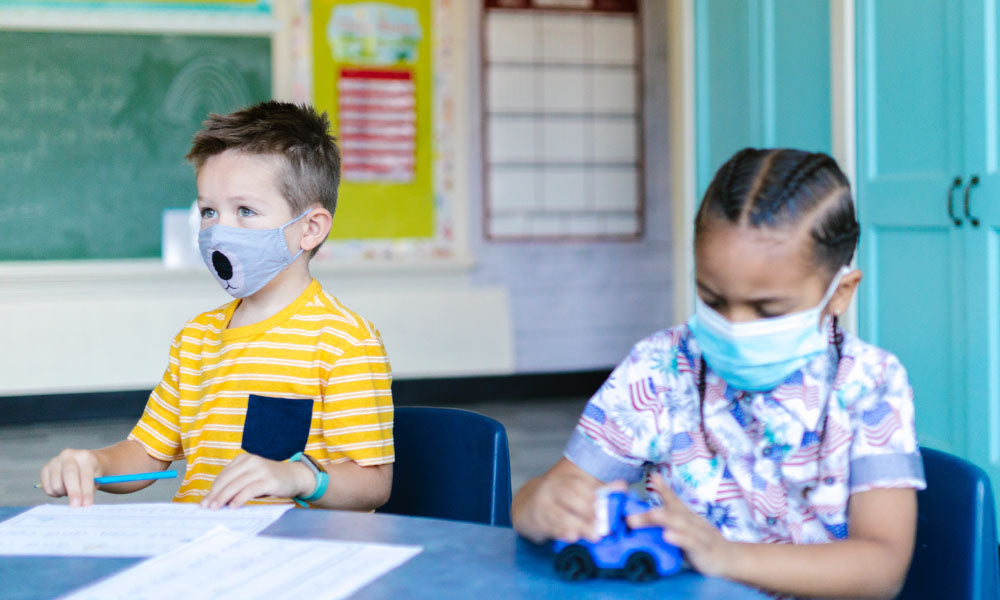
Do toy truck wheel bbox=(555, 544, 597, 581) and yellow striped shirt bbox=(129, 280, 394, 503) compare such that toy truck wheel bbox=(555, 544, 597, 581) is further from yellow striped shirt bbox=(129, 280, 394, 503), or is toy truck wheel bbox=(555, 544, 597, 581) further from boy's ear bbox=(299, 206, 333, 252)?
boy's ear bbox=(299, 206, 333, 252)

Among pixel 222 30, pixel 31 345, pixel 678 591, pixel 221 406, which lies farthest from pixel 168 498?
pixel 678 591

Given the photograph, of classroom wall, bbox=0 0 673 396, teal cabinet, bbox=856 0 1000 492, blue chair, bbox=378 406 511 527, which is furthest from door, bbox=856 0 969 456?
classroom wall, bbox=0 0 673 396

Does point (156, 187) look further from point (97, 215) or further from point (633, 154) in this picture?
point (633, 154)

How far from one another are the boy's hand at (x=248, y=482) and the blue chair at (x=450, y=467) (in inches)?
9.1

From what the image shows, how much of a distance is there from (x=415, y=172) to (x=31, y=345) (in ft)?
6.04

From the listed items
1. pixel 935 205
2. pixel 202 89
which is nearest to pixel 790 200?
pixel 935 205

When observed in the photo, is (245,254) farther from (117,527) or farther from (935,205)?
(935,205)

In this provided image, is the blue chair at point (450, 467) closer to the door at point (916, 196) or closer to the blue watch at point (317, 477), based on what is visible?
the blue watch at point (317, 477)

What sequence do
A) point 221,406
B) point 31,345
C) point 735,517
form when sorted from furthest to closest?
point 31,345, point 221,406, point 735,517

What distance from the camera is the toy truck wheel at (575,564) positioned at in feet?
2.37

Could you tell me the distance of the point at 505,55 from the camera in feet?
16.5

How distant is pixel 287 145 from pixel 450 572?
734 millimetres

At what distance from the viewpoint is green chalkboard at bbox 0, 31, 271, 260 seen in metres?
4.39

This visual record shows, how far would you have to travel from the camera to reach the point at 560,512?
2.54 feet
